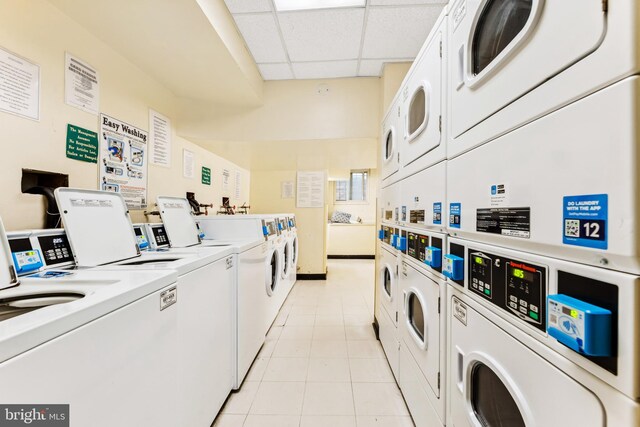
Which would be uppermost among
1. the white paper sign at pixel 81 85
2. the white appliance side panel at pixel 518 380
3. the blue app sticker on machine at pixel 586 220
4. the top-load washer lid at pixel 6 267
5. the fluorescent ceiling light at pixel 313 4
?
the fluorescent ceiling light at pixel 313 4

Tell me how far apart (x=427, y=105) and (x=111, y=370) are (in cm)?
146

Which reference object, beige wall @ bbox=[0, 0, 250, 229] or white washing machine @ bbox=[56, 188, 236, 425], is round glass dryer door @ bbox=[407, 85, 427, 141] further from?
beige wall @ bbox=[0, 0, 250, 229]

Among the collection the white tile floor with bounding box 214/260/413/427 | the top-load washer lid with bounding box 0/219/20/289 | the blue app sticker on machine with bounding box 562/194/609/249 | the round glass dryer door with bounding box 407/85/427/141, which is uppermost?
the round glass dryer door with bounding box 407/85/427/141

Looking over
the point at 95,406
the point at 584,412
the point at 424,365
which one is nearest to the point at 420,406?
the point at 424,365

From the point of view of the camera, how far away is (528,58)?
0.57m

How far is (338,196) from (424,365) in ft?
19.0

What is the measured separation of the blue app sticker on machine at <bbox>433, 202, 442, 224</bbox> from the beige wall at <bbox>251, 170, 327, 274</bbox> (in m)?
3.22

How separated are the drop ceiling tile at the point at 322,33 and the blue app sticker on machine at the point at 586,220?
194cm

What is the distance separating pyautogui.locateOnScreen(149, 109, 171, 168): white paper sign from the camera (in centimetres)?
212

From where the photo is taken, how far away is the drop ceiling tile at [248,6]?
171 cm

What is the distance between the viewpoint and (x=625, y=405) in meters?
0.38

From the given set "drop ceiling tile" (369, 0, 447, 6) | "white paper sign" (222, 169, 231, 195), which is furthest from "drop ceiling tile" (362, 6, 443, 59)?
"white paper sign" (222, 169, 231, 195)

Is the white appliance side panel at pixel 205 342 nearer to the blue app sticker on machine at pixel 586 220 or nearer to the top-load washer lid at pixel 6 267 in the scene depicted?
the top-load washer lid at pixel 6 267

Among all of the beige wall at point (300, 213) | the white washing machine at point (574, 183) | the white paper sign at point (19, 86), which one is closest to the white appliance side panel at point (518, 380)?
the white washing machine at point (574, 183)
